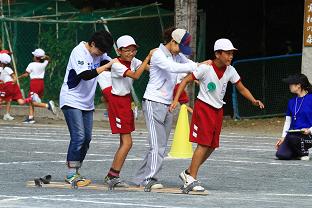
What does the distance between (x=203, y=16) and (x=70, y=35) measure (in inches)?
131

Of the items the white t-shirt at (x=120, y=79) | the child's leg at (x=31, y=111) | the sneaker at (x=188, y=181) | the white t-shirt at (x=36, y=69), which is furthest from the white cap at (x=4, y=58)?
the sneaker at (x=188, y=181)

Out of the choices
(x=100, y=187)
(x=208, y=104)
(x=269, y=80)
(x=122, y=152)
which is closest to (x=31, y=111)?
(x=269, y=80)

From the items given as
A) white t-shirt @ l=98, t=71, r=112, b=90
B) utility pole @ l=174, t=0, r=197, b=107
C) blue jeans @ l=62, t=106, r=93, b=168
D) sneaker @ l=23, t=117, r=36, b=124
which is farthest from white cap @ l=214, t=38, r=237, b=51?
sneaker @ l=23, t=117, r=36, b=124

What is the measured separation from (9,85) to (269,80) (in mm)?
6227

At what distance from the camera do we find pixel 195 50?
2662 cm

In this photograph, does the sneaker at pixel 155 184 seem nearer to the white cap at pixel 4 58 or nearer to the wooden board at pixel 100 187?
the wooden board at pixel 100 187

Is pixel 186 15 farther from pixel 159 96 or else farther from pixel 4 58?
pixel 159 96

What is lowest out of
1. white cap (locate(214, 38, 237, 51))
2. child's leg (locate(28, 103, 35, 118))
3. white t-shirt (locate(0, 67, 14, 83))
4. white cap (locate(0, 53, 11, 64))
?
child's leg (locate(28, 103, 35, 118))

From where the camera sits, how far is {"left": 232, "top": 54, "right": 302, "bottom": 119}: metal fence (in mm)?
27422

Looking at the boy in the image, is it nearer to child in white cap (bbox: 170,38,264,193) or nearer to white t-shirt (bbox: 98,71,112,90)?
child in white cap (bbox: 170,38,264,193)

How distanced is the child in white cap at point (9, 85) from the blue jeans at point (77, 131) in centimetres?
1313

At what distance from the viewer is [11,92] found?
2688 cm

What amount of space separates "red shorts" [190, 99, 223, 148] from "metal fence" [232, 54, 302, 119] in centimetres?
1427

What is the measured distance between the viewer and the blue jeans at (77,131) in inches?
523
